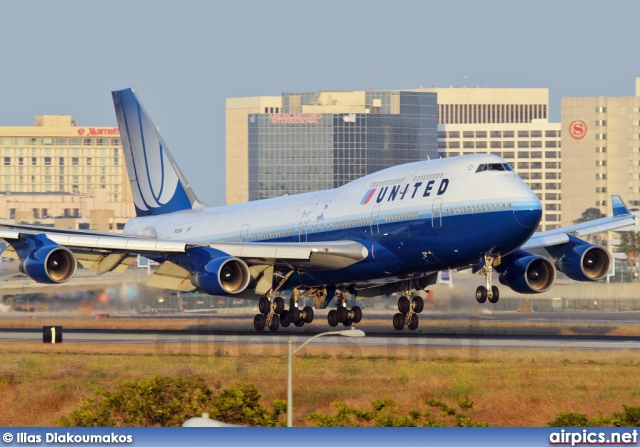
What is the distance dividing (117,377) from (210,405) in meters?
11.3

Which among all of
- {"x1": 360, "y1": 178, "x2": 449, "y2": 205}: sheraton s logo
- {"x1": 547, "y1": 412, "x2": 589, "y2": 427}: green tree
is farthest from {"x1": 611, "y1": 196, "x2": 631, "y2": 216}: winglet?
{"x1": 547, "y1": 412, "x2": 589, "y2": 427}: green tree

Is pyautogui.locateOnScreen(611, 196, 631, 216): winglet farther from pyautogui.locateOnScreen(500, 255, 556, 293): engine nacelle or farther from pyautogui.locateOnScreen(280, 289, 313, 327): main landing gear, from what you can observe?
pyautogui.locateOnScreen(280, 289, 313, 327): main landing gear

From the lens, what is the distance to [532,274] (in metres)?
56.6

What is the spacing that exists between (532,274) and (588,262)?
3243 millimetres

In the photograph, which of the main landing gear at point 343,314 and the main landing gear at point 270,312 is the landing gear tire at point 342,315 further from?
the main landing gear at point 270,312

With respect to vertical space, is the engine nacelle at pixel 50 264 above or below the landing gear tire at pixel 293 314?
above

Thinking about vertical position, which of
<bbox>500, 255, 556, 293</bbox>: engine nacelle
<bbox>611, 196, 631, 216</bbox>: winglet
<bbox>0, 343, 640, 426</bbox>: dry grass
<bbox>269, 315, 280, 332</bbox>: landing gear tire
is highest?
<bbox>611, 196, 631, 216</bbox>: winglet

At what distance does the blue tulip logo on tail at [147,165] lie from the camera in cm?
6819

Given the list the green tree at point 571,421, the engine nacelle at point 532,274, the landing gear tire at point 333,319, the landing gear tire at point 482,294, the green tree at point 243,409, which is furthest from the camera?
the landing gear tire at point 333,319

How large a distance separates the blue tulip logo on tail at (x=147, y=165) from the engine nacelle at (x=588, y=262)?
21346mm

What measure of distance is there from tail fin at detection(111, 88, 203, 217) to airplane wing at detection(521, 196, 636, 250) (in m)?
19.2

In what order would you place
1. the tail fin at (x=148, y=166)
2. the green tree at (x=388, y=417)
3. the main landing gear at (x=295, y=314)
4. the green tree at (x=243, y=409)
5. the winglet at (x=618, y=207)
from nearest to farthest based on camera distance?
the green tree at (x=388, y=417) < the green tree at (x=243, y=409) < the main landing gear at (x=295, y=314) < the winglet at (x=618, y=207) < the tail fin at (x=148, y=166)

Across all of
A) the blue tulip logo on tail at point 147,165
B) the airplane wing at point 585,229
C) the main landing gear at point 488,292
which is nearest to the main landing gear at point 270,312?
the blue tulip logo on tail at point 147,165

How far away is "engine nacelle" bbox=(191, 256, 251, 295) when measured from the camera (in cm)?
5381
